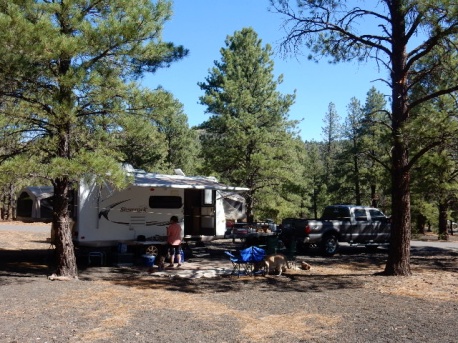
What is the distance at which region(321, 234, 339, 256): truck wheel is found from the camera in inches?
594

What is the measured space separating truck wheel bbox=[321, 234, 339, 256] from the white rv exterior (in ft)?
11.0

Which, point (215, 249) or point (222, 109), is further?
point (222, 109)

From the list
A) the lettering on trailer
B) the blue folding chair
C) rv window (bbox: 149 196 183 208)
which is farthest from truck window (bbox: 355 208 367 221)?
the lettering on trailer

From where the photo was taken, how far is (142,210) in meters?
13.0

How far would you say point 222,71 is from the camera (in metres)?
24.5

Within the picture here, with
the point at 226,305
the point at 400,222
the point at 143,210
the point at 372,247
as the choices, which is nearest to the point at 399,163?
the point at 400,222

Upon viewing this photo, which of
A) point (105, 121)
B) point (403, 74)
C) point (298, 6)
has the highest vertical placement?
point (298, 6)

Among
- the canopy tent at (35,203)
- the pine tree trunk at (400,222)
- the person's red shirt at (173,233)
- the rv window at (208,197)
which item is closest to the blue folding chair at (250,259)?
the person's red shirt at (173,233)

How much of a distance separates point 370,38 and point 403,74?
1.20 m

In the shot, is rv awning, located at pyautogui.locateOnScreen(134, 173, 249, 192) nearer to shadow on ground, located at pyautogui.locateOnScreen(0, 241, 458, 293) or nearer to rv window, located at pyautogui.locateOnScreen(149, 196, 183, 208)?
rv window, located at pyautogui.locateOnScreen(149, 196, 183, 208)

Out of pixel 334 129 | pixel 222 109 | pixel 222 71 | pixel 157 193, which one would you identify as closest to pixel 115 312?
pixel 157 193

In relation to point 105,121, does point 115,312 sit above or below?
below

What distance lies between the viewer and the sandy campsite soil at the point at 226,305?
577 cm

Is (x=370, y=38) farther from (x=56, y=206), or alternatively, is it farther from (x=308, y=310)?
(x=56, y=206)
